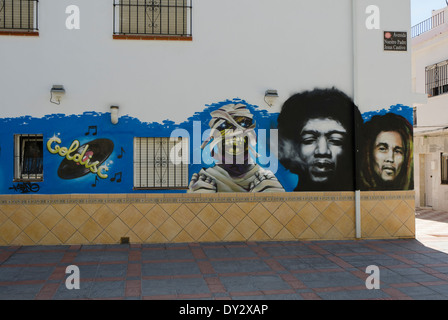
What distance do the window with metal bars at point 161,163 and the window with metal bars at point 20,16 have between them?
296cm

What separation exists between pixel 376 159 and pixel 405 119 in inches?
41.2

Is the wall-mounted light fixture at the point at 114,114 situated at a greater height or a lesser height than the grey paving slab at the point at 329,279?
greater

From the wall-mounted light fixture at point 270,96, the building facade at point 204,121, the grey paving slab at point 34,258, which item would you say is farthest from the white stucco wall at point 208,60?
the grey paving slab at point 34,258

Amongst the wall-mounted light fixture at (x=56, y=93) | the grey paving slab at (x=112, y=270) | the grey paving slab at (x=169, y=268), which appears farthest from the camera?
the wall-mounted light fixture at (x=56, y=93)

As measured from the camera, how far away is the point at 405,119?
880 cm

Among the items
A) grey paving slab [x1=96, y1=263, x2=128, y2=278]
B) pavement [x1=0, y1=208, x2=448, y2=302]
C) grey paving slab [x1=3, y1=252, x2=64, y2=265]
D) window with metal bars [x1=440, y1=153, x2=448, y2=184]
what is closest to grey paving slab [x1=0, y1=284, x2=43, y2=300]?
pavement [x1=0, y1=208, x2=448, y2=302]

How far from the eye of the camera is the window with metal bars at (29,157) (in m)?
7.96

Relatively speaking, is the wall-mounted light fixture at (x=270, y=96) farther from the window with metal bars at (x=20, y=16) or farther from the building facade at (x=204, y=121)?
the window with metal bars at (x=20, y=16)

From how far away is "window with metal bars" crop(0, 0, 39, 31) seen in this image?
800 centimetres

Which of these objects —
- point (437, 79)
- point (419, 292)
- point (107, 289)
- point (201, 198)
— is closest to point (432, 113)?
point (437, 79)

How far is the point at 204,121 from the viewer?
827 centimetres

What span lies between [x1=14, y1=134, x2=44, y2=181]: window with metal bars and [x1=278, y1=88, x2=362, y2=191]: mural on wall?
4676mm

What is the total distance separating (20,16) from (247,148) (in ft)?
16.5
